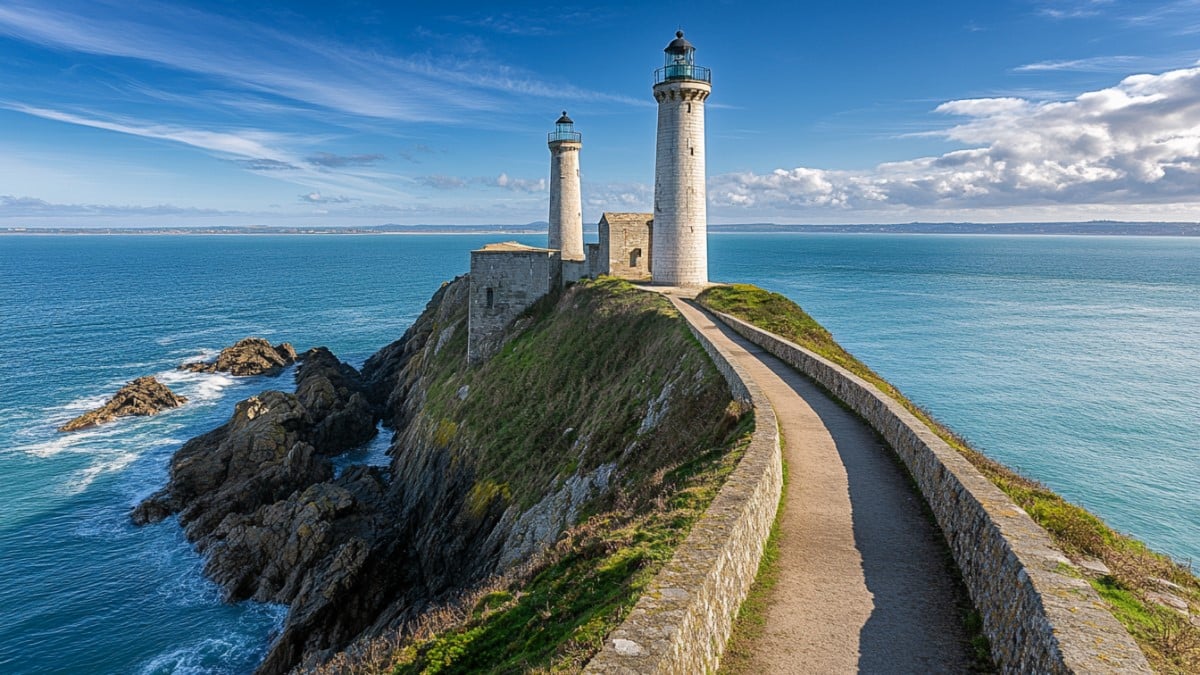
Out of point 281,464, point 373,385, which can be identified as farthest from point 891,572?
point 373,385

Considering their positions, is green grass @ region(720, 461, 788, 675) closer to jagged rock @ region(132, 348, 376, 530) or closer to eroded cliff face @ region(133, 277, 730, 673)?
eroded cliff face @ region(133, 277, 730, 673)

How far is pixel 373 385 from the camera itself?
50969 millimetres

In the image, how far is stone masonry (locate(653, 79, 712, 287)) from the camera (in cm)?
3712

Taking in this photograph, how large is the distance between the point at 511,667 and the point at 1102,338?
6933 cm

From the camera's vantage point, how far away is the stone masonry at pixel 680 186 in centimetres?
3712

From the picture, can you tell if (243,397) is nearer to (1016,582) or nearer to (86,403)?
(86,403)

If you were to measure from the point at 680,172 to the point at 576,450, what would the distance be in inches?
815

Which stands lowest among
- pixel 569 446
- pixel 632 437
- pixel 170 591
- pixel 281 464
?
pixel 170 591

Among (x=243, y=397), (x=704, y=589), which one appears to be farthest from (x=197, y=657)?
(x=243, y=397)

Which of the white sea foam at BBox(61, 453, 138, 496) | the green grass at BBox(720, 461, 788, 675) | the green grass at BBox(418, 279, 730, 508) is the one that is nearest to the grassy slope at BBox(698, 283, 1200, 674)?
the green grass at BBox(720, 461, 788, 675)

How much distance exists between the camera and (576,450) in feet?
75.3

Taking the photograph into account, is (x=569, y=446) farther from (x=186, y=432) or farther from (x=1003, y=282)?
(x=1003, y=282)

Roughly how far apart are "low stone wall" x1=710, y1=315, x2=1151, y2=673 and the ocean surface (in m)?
20.3

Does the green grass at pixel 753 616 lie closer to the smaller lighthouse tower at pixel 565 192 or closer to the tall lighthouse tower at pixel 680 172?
the tall lighthouse tower at pixel 680 172
